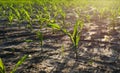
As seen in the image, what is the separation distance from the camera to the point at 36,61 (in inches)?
121

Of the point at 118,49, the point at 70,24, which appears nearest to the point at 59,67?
the point at 118,49

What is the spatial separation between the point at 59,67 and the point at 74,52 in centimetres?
59

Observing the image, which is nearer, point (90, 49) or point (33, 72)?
point (33, 72)

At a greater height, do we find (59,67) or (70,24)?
(70,24)

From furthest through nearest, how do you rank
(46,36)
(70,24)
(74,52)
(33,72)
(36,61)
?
(70,24) → (46,36) → (74,52) → (36,61) → (33,72)

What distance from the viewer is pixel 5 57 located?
3.23 metres

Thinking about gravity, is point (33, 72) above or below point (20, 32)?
below

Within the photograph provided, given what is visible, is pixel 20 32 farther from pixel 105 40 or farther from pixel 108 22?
pixel 108 22

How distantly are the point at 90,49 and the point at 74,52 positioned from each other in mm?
299

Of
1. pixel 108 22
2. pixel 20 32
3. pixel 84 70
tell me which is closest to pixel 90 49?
pixel 84 70

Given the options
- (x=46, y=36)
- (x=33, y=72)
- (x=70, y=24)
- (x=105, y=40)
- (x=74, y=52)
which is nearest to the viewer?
(x=33, y=72)

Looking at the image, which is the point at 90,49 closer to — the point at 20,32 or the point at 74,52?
the point at 74,52

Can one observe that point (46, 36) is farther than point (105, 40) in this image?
Yes

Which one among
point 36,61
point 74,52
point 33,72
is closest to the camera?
point 33,72
